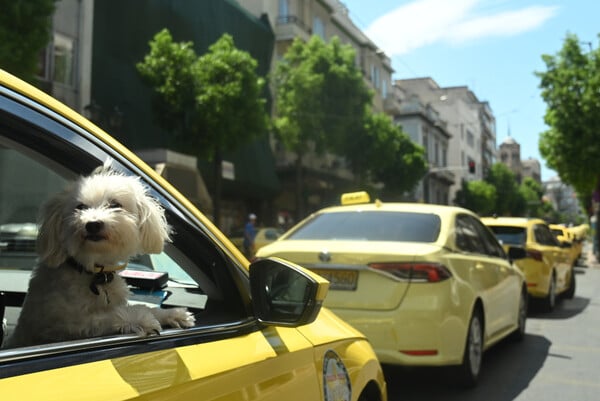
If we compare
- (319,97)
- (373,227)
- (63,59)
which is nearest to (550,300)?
(373,227)

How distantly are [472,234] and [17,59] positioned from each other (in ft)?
33.8

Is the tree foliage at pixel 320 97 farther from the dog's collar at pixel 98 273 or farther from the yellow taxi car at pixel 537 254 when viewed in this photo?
the dog's collar at pixel 98 273

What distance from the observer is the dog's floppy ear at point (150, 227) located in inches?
64.6

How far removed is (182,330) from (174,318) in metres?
0.06

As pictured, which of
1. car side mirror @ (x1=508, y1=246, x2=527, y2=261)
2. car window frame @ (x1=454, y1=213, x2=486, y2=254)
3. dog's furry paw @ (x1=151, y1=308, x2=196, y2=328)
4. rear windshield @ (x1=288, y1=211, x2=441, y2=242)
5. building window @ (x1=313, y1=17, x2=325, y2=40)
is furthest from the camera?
building window @ (x1=313, y1=17, x2=325, y2=40)

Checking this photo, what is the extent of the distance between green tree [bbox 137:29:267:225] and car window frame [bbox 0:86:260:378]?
61.0 ft

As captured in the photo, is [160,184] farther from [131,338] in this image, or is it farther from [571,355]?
[571,355]

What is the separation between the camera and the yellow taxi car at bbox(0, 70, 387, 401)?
51.6 inches

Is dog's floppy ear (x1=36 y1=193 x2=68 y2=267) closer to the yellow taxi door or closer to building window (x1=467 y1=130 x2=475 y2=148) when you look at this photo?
the yellow taxi door

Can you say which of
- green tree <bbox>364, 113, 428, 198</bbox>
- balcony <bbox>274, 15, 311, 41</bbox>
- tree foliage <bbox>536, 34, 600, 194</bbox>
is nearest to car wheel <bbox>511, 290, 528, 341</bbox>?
tree foliage <bbox>536, 34, 600, 194</bbox>

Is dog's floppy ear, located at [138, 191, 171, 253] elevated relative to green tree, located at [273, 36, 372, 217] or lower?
lower

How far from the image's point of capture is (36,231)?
184 cm

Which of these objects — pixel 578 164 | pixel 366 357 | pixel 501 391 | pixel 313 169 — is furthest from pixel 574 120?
pixel 366 357

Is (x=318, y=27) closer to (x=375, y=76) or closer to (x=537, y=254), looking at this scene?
(x=375, y=76)
